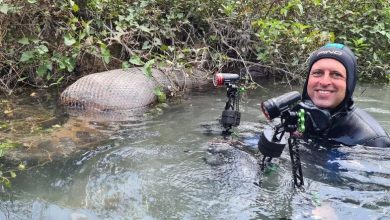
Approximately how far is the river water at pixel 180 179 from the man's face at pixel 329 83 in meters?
0.41

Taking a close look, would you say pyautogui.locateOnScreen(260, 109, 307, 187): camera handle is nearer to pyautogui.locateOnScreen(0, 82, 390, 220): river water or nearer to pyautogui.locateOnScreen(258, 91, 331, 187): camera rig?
pyautogui.locateOnScreen(258, 91, 331, 187): camera rig

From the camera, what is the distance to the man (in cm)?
421

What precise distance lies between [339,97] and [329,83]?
0.15 metres

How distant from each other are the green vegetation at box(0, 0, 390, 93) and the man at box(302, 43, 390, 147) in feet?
7.71

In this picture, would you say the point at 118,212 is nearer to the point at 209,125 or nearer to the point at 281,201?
the point at 281,201

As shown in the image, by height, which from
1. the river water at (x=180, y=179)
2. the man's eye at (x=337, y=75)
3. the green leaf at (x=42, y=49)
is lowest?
the river water at (x=180, y=179)

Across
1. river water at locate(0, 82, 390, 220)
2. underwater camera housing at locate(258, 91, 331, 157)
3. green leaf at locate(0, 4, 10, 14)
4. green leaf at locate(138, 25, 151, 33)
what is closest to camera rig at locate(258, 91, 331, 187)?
underwater camera housing at locate(258, 91, 331, 157)

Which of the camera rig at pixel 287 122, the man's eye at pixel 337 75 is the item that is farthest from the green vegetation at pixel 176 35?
the camera rig at pixel 287 122

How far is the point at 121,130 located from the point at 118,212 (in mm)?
1878

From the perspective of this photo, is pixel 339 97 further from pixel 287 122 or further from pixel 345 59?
pixel 287 122

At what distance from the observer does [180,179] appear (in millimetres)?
3855

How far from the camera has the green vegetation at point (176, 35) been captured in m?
6.28

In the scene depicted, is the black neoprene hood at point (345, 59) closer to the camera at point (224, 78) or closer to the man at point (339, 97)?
the man at point (339, 97)

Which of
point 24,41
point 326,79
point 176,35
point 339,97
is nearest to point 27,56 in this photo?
point 24,41
